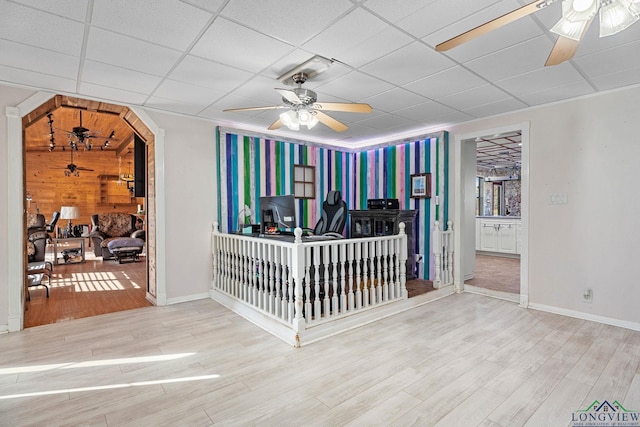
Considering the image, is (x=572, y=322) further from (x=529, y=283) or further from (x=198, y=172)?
(x=198, y=172)

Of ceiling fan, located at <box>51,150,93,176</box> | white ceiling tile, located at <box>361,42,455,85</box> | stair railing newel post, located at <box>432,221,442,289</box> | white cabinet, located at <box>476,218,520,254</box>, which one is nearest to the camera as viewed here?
white ceiling tile, located at <box>361,42,455,85</box>

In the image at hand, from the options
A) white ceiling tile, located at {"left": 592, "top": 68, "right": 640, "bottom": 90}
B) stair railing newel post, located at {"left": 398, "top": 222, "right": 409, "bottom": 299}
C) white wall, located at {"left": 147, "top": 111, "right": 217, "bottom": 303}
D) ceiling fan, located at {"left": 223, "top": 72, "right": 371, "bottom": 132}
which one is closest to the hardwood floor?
white wall, located at {"left": 147, "top": 111, "right": 217, "bottom": 303}

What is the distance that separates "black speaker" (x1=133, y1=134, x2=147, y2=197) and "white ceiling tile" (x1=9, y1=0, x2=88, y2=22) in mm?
2498

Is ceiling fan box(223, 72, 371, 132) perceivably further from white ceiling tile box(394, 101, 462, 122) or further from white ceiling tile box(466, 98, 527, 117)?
white ceiling tile box(466, 98, 527, 117)

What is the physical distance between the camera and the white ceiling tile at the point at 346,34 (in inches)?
83.1

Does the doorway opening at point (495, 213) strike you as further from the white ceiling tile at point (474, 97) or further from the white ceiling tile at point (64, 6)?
the white ceiling tile at point (64, 6)

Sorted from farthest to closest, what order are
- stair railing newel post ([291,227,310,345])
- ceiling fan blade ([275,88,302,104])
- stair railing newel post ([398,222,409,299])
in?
stair railing newel post ([398,222,409,299]) → stair railing newel post ([291,227,310,345]) → ceiling fan blade ([275,88,302,104])

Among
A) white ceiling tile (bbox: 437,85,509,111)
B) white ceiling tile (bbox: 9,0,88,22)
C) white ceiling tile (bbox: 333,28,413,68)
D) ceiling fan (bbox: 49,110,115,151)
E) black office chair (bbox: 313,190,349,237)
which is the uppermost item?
ceiling fan (bbox: 49,110,115,151)

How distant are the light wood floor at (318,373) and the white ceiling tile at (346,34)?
248cm

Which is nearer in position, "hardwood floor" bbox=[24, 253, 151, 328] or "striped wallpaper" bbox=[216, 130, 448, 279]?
"hardwood floor" bbox=[24, 253, 151, 328]

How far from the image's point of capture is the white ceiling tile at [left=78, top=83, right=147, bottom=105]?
3.26 meters

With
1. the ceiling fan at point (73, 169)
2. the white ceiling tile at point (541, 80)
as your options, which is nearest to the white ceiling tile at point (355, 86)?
the white ceiling tile at point (541, 80)

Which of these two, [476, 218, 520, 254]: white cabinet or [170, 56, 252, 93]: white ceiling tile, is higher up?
[170, 56, 252, 93]: white ceiling tile

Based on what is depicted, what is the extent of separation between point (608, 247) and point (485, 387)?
2.46 meters
